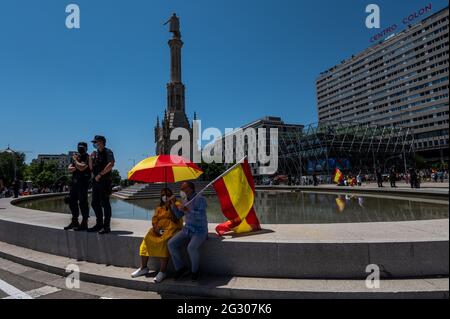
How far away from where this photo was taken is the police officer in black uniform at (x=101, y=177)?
5.94m

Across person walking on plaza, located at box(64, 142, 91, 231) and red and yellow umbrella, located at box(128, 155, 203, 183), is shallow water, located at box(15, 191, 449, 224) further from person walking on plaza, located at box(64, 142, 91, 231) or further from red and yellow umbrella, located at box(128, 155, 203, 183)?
person walking on plaza, located at box(64, 142, 91, 231)

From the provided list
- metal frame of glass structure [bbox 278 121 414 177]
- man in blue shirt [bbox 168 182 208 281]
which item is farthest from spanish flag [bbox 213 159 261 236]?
metal frame of glass structure [bbox 278 121 414 177]

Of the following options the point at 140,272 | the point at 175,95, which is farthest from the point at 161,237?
the point at 175,95

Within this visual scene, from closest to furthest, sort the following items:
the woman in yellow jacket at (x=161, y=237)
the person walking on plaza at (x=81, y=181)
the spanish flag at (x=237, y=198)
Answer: the woman in yellow jacket at (x=161, y=237), the spanish flag at (x=237, y=198), the person walking on plaza at (x=81, y=181)

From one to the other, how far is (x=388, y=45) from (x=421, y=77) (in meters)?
20.8

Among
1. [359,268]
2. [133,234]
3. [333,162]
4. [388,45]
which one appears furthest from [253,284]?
[388,45]

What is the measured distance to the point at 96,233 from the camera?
230 inches

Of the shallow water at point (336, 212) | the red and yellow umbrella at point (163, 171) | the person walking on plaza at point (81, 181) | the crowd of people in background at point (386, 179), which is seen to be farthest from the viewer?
the crowd of people in background at point (386, 179)

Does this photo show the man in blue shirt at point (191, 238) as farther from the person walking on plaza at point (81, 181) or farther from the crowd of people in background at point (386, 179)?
the crowd of people in background at point (386, 179)

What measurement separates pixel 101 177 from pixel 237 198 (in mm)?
2839

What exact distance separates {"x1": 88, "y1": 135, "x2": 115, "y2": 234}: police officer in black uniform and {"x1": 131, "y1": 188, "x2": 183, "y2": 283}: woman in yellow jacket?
1.39m

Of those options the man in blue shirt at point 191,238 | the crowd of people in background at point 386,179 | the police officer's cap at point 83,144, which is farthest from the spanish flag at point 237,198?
the crowd of people in background at point 386,179

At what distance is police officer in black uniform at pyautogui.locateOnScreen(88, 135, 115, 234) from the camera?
5941 mm

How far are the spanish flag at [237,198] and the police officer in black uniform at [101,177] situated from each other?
2267mm
